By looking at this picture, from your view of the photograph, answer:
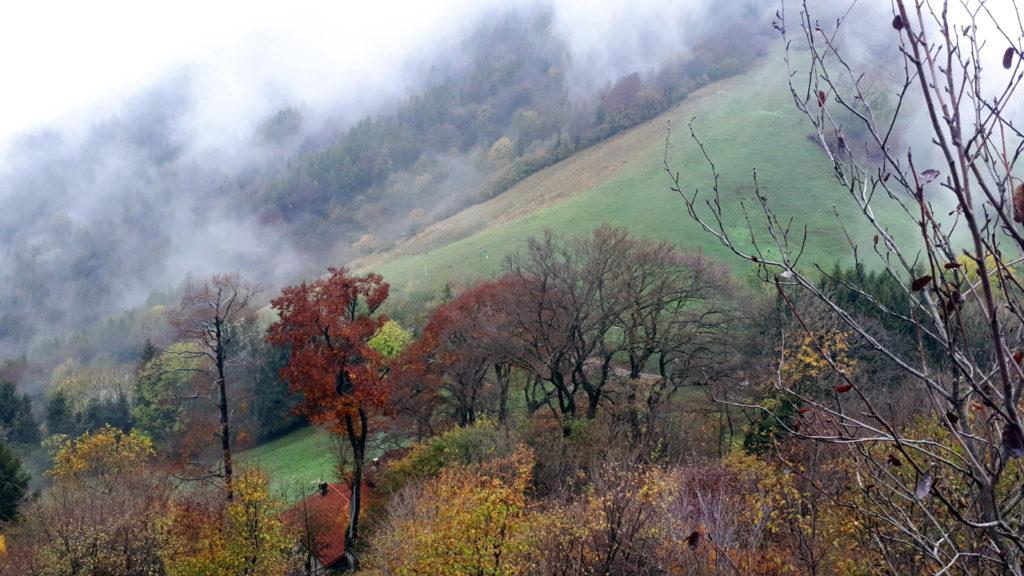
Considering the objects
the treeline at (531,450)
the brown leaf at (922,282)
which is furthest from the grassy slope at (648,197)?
the brown leaf at (922,282)

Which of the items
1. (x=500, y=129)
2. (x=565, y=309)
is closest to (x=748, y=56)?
(x=500, y=129)

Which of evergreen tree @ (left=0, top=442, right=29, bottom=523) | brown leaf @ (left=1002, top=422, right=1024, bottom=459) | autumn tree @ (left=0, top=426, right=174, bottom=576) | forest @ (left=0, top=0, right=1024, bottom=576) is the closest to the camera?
brown leaf @ (left=1002, top=422, right=1024, bottom=459)

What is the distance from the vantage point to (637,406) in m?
22.2

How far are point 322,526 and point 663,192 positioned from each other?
50724mm

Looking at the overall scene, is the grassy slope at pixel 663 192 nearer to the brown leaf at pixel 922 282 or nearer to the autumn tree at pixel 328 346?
the autumn tree at pixel 328 346

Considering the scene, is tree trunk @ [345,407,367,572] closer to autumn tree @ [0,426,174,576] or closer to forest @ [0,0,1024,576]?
forest @ [0,0,1024,576]

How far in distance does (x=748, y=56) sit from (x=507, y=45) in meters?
97.5

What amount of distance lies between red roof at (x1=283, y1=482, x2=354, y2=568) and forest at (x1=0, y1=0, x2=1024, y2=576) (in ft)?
0.41

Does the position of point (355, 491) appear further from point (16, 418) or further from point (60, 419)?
point (16, 418)

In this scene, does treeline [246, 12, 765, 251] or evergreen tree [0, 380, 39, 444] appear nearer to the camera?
evergreen tree [0, 380, 39, 444]

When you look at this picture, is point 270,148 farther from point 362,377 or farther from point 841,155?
point 841,155

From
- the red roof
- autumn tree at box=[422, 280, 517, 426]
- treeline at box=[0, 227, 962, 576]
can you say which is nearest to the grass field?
the red roof

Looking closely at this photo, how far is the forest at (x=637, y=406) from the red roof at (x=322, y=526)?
0.13 metres

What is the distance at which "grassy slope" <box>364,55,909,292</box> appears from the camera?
5700 centimetres
